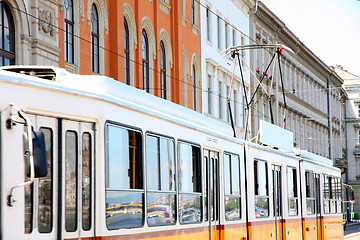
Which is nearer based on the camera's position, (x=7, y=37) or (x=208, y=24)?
(x=7, y=37)

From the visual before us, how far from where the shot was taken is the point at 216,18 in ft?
127

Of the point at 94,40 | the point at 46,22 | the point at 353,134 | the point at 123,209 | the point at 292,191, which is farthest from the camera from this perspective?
the point at 353,134

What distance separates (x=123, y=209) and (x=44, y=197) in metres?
1.48

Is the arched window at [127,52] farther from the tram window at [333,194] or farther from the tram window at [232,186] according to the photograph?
the tram window at [232,186]

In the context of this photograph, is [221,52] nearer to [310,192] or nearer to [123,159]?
[310,192]

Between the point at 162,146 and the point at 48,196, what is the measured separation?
2816 mm

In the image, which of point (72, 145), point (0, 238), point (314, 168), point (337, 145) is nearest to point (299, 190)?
point (314, 168)

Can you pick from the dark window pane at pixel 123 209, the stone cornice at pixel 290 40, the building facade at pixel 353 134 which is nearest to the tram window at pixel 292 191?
the dark window pane at pixel 123 209

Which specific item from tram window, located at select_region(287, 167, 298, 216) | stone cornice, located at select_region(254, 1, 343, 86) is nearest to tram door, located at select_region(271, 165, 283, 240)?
tram window, located at select_region(287, 167, 298, 216)

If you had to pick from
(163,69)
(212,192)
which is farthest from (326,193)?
(163,69)

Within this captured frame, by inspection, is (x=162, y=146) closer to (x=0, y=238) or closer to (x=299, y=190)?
(x=0, y=238)

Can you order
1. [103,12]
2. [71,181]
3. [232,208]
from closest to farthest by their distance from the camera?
[71,181]
[232,208]
[103,12]

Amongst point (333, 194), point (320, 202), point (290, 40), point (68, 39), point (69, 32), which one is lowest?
point (320, 202)

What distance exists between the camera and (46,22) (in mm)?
20547
